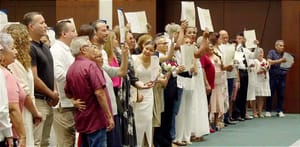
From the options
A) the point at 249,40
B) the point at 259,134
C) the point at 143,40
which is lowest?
the point at 259,134

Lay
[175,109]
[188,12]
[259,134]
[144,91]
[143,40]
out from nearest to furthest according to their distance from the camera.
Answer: [144,91] → [143,40] → [188,12] → [175,109] → [259,134]

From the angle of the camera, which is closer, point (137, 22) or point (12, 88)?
point (12, 88)

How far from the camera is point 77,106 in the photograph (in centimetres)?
449

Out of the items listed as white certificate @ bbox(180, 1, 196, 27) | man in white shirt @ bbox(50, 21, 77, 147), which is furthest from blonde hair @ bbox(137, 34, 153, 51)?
man in white shirt @ bbox(50, 21, 77, 147)

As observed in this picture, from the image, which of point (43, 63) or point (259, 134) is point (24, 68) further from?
point (259, 134)

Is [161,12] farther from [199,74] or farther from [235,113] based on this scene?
[199,74]

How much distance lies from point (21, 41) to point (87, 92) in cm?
78


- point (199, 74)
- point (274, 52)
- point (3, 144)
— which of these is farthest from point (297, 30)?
point (3, 144)

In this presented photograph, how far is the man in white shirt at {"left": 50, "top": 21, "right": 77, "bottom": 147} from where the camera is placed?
4.76m

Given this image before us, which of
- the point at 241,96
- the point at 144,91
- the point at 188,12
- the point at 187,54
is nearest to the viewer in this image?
the point at 144,91

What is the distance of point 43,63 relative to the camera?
14.8ft

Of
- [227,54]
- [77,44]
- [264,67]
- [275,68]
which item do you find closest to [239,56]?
[264,67]

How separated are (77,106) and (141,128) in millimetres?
1674

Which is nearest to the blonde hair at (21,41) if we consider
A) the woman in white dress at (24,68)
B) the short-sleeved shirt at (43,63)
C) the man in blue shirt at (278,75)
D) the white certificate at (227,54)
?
the woman in white dress at (24,68)
